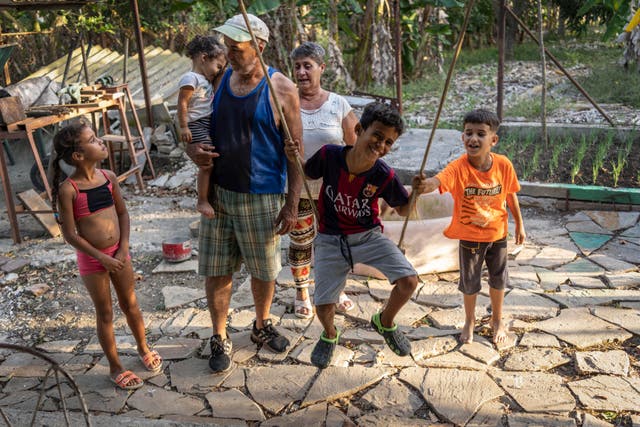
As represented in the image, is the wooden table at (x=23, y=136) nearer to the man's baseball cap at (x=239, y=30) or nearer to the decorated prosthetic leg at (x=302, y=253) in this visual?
the decorated prosthetic leg at (x=302, y=253)

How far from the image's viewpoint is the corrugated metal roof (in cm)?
1020

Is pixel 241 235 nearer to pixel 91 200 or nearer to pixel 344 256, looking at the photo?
pixel 344 256

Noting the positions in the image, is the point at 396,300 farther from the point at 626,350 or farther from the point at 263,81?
the point at 626,350

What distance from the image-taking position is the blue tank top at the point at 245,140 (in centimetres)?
310

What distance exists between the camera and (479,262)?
352cm

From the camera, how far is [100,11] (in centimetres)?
1185

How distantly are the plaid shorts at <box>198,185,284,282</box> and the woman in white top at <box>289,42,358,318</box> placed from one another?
497 mm

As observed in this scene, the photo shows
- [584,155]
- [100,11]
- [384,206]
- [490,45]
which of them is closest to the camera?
[384,206]

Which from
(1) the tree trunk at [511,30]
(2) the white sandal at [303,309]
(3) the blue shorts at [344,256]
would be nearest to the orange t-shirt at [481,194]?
(3) the blue shorts at [344,256]

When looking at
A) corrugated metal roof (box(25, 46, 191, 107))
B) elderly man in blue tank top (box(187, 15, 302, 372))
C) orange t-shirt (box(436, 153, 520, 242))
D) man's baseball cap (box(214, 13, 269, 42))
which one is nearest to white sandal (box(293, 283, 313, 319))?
elderly man in blue tank top (box(187, 15, 302, 372))

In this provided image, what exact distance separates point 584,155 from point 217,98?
493cm

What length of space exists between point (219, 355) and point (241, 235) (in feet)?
2.44

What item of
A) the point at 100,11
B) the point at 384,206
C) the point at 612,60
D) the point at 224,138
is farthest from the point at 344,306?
the point at 612,60

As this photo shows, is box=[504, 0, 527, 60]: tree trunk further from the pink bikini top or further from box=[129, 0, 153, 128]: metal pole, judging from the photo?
the pink bikini top
